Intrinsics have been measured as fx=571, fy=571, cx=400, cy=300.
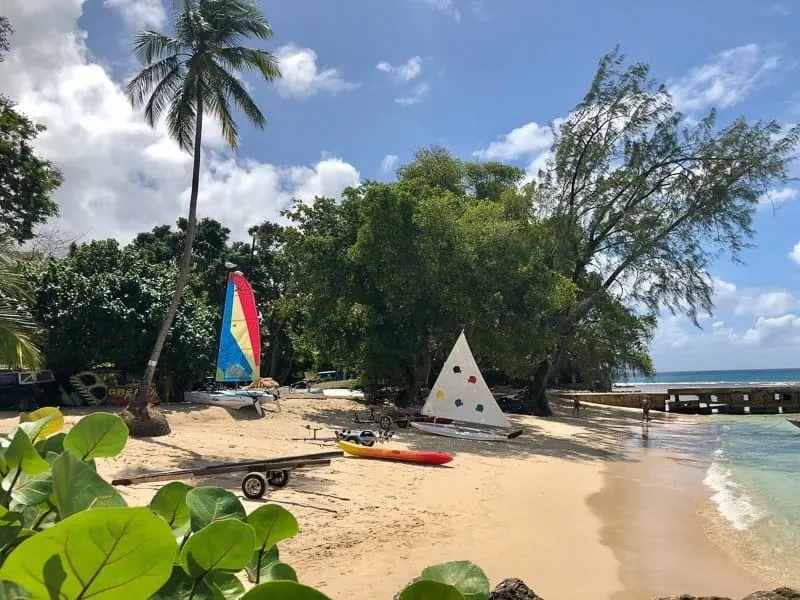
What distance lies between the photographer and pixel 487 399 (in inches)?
746

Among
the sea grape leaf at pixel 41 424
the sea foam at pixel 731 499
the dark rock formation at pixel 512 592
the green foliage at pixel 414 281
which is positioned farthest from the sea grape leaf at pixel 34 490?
the green foliage at pixel 414 281

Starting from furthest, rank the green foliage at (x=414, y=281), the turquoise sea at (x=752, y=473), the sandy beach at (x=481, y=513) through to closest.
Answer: the green foliage at (x=414, y=281) < the turquoise sea at (x=752, y=473) < the sandy beach at (x=481, y=513)

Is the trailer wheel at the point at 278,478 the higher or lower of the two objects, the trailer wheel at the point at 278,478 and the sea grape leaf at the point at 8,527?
the lower

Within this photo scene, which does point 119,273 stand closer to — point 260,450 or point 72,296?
point 72,296

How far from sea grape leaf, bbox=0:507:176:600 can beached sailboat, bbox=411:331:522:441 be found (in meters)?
18.1

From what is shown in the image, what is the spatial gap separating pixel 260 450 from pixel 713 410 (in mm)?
41603

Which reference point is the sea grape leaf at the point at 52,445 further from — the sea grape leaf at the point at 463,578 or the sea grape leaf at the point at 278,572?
the sea grape leaf at the point at 463,578

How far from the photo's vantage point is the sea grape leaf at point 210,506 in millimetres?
1148

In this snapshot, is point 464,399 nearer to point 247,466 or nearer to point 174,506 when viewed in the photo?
point 247,466

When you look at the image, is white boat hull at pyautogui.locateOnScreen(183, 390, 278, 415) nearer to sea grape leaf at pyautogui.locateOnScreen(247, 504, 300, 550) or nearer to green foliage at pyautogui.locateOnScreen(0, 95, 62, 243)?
green foliage at pyautogui.locateOnScreen(0, 95, 62, 243)

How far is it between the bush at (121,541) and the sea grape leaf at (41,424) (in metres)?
0.04

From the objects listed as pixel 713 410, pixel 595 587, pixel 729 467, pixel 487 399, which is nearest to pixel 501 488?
pixel 595 587

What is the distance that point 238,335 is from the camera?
757 inches

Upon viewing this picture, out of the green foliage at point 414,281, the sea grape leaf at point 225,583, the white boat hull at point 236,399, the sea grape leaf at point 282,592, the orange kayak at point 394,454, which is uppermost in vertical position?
the green foliage at point 414,281
